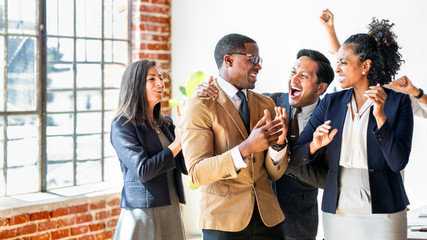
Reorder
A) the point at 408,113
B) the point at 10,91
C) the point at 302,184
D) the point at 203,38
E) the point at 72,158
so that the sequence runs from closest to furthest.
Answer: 1. the point at 408,113
2. the point at 302,184
3. the point at 10,91
4. the point at 72,158
5. the point at 203,38

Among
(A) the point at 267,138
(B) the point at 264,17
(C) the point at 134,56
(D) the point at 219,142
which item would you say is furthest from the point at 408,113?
(C) the point at 134,56

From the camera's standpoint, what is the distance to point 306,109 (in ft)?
10.4

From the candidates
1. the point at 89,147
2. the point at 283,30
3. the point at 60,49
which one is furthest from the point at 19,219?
the point at 283,30

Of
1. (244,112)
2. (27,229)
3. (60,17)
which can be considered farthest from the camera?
(60,17)

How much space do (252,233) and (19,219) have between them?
8.41 feet

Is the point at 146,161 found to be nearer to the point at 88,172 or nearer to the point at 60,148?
the point at 60,148

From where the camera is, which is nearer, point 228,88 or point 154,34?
point 228,88

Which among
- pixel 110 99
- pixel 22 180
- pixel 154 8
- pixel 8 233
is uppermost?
pixel 154 8

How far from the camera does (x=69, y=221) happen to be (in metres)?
4.60

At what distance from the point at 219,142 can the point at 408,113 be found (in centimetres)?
87

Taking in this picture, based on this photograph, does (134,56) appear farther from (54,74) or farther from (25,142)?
(25,142)

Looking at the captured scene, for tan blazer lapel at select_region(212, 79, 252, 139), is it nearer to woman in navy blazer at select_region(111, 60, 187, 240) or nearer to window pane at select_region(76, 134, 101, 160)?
woman in navy blazer at select_region(111, 60, 187, 240)

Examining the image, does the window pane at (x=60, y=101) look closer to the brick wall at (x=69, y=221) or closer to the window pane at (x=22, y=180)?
the window pane at (x=22, y=180)

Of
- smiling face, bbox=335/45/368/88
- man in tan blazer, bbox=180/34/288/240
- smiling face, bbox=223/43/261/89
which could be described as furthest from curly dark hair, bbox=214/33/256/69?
smiling face, bbox=335/45/368/88
